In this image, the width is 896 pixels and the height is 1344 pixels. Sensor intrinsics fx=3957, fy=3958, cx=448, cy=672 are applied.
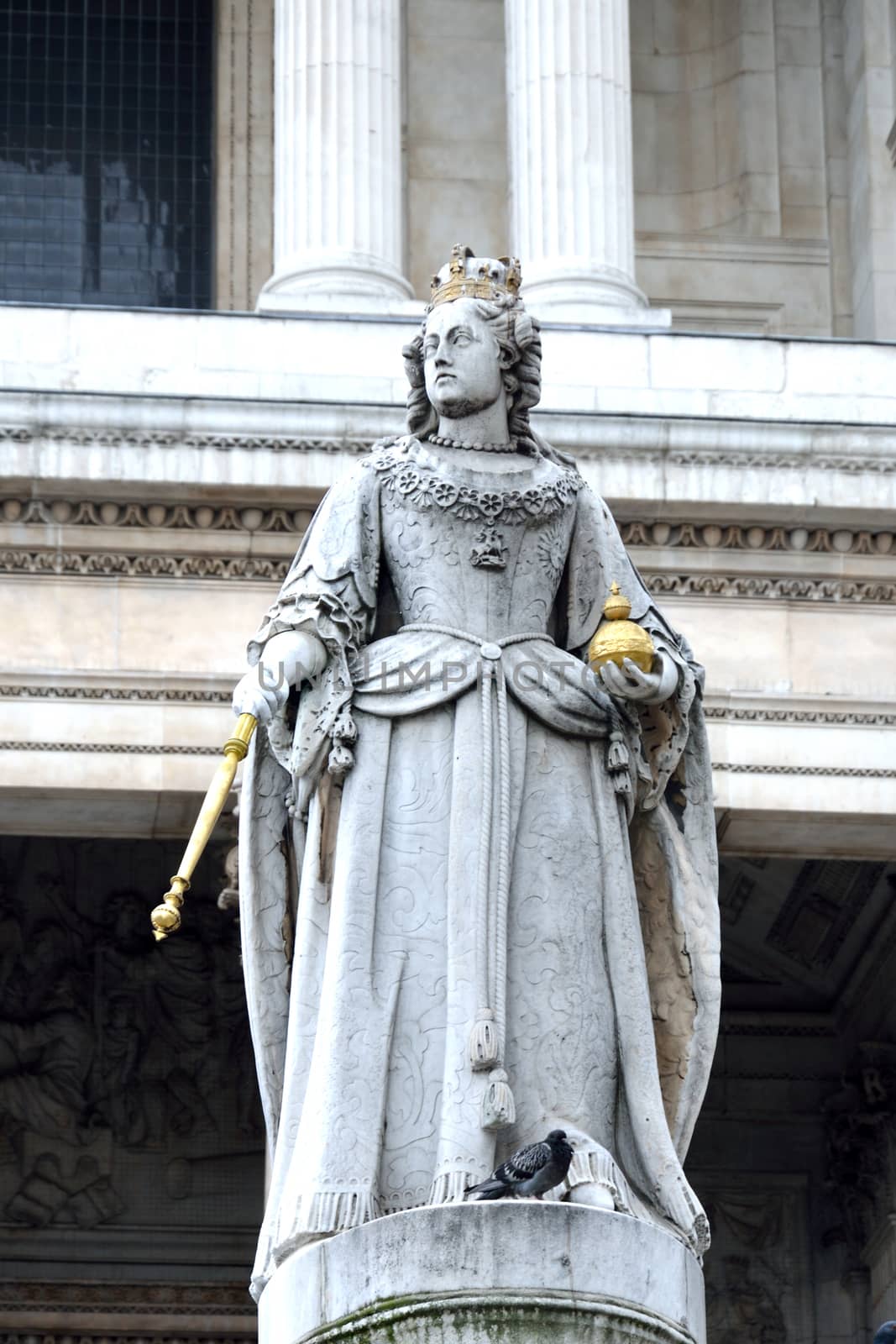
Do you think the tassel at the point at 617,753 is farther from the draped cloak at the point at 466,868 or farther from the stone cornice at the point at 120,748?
the stone cornice at the point at 120,748

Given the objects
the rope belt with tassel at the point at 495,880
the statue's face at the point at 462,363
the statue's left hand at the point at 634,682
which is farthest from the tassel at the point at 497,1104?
the statue's face at the point at 462,363

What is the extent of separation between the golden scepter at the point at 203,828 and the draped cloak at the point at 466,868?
1.01ft

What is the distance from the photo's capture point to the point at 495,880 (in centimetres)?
988

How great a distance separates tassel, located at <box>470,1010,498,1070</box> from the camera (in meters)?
9.63

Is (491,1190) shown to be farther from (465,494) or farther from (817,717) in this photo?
(817,717)

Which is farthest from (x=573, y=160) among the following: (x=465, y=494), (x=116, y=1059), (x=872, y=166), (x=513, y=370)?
(x=465, y=494)

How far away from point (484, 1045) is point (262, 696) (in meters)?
1.10

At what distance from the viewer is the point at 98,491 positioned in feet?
72.2

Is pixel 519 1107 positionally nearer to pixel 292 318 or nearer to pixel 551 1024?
pixel 551 1024

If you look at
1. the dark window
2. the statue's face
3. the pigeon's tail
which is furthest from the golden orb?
the dark window

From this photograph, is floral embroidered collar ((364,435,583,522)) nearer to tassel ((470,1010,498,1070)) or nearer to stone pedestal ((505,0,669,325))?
tassel ((470,1010,498,1070))

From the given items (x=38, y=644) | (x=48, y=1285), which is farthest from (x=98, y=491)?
(x=48, y=1285)

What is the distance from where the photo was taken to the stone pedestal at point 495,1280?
9.18 m

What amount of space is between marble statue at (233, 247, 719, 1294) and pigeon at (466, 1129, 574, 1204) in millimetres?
126
